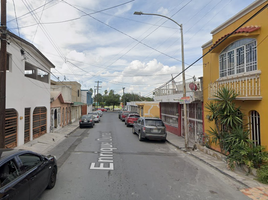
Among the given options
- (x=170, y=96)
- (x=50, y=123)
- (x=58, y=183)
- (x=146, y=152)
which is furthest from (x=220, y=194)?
(x=50, y=123)

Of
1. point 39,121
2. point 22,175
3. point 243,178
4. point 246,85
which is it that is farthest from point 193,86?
point 39,121

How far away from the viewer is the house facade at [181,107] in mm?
11258

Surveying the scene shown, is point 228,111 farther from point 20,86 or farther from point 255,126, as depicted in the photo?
point 20,86

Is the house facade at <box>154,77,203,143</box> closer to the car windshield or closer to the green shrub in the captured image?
the car windshield

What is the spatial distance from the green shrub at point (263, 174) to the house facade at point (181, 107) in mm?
4884

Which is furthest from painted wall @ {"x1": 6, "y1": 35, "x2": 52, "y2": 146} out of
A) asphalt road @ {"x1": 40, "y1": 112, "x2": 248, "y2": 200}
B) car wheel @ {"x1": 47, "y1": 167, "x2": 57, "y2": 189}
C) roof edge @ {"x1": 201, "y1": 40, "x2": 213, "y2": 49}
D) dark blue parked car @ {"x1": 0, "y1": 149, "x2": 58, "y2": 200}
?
roof edge @ {"x1": 201, "y1": 40, "x2": 213, "y2": 49}

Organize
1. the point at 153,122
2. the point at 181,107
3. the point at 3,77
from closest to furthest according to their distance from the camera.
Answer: the point at 3,77 → the point at 153,122 → the point at 181,107

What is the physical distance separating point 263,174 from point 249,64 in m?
4.01

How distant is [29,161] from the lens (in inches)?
177

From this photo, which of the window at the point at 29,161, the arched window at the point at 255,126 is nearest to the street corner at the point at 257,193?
the arched window at the point at 255,126

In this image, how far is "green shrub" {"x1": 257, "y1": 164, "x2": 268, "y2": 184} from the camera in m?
5.91

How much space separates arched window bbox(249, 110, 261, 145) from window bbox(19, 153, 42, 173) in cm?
707

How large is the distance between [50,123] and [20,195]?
47.3 ft

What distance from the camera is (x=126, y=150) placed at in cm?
1048
